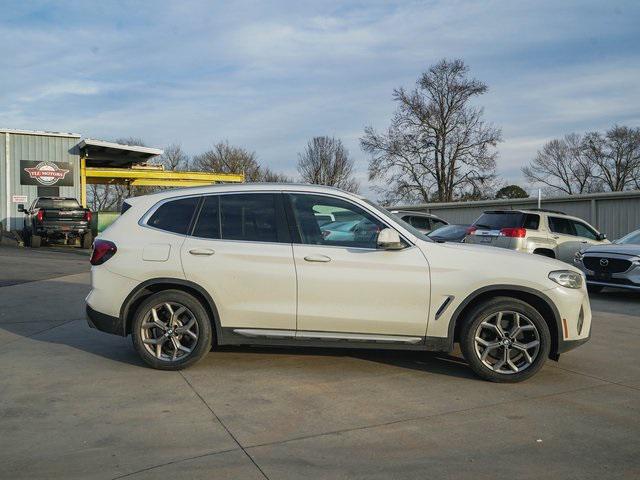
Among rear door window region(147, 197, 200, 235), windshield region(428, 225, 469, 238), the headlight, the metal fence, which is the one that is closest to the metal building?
windshield region(428, 225, 469, 238)

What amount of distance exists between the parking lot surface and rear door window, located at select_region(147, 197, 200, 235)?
1363mm

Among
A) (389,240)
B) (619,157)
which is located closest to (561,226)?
(389,240)

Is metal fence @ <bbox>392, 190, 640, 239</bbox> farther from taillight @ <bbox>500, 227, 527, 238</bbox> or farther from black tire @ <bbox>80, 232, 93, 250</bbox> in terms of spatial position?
black tire @ <bbox>80, 232, 93, 250</bbox>

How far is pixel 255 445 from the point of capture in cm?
400

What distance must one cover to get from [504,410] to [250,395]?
2.03 meters

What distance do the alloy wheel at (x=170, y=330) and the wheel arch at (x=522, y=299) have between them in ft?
7.83

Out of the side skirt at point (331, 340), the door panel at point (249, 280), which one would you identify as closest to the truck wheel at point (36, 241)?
the door panel at point (249, 280)

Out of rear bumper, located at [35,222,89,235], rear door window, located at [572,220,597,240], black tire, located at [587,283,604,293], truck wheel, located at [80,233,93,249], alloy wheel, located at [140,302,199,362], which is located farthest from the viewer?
truck wheel, located at [80,233,93,249]

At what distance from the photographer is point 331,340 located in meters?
5.57

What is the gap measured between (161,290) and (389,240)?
2.19m

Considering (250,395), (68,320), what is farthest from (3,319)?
(250,395)

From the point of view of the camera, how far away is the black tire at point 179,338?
18.5 ft

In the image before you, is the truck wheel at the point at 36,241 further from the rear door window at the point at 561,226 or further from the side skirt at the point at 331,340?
the side skirt at the point at 331,340

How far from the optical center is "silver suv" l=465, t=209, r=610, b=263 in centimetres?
1385
